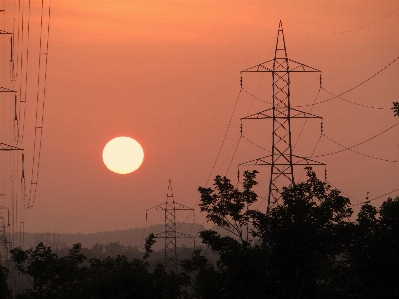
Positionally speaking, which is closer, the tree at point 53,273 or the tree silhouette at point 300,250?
the tree silhouette at point 300,250

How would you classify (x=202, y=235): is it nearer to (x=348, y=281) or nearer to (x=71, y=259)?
(x=348, y=281)

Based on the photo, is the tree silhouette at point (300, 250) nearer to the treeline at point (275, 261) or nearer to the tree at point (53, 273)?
the treeline at point (275, 261)

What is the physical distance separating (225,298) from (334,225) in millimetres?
12847

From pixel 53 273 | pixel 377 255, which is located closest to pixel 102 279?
pixel 53 273

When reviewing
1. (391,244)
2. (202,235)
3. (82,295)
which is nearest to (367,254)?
(391,244)

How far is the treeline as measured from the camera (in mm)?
54125

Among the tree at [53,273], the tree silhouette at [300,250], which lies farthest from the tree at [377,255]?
the tree at [53,273]

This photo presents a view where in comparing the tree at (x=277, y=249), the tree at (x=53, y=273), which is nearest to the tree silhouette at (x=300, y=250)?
the tree at (x=277, y=249)

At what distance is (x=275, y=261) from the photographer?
55.0 meters

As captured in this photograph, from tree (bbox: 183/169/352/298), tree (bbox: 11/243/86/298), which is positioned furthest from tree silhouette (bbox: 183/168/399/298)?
tree (bbox: 11/243/86/298)

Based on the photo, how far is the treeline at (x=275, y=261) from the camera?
54.1 meters

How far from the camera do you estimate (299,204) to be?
193ft

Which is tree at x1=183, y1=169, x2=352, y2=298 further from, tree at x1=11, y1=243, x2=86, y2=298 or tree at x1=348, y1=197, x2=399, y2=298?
tree at x1=11, y1=243, x2=86, y2=298

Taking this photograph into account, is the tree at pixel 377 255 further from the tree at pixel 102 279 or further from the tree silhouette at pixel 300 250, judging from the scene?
the tree at pixel 102 279
